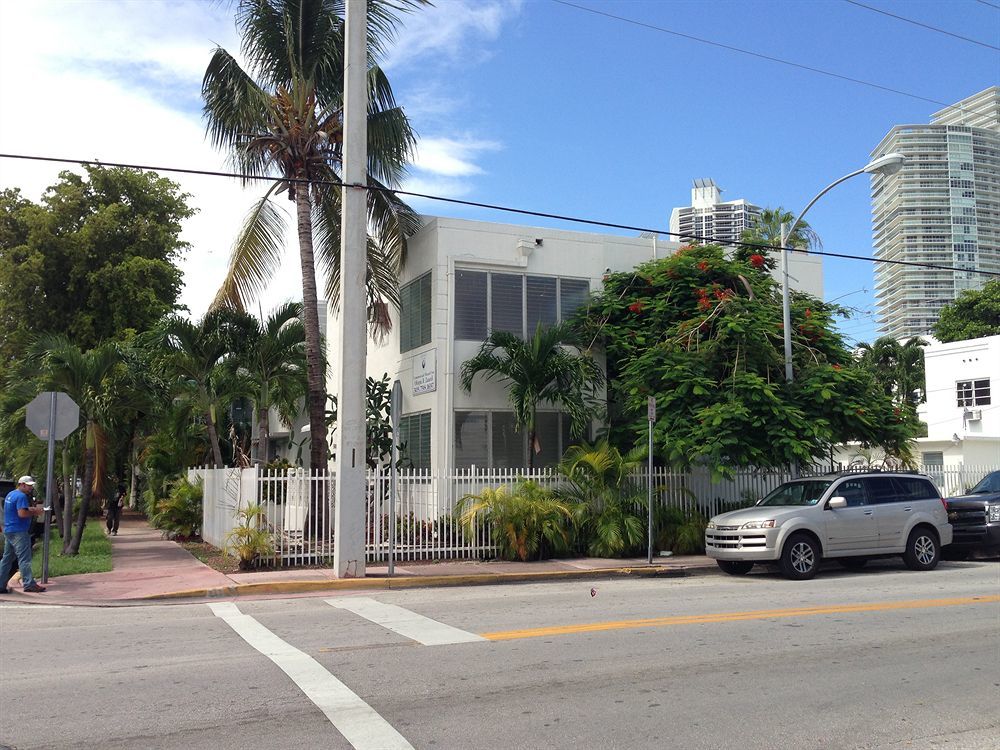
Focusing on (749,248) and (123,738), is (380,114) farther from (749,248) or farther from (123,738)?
(123,738)

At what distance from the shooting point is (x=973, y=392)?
38969 mm

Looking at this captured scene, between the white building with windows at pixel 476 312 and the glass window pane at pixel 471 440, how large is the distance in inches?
0.9

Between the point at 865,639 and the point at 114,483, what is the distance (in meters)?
19.6

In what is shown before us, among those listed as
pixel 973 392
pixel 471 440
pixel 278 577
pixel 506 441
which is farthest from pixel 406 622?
pixel 973 392

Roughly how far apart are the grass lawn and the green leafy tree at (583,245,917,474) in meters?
10.7

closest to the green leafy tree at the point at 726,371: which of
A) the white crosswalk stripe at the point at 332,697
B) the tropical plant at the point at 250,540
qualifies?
the tropical plant at the point at 250,540

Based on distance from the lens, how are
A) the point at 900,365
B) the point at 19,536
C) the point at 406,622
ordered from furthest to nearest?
the point at 900,365, the point at 19,536, the point at 406,622

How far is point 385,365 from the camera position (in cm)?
2288

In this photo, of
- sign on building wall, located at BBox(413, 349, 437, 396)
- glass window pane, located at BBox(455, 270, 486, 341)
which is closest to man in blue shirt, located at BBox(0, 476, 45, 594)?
sign on building wall, located at BBox(413, 349, 437, 396)

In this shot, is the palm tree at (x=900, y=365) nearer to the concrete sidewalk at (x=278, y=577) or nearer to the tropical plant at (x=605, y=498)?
the tropical plant at (x=605, y=498)

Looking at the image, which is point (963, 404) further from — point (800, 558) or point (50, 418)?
point (50, 418)

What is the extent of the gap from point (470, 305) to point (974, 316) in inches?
1950

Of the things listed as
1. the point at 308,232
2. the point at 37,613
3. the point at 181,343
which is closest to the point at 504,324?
the point at 308,232

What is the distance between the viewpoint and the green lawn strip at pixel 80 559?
15766 millimetres
